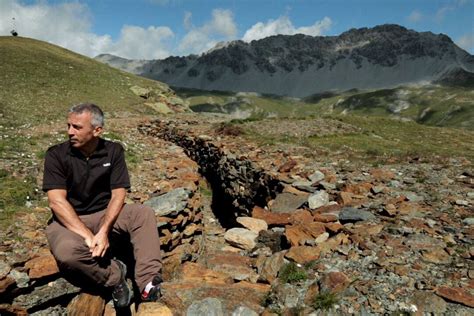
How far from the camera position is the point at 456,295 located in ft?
20.0

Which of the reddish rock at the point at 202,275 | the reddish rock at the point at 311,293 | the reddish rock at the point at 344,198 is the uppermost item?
the reddish rock at the point at 344,198

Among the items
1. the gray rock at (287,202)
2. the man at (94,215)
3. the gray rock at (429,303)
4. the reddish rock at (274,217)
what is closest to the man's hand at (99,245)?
the man at (94,215)

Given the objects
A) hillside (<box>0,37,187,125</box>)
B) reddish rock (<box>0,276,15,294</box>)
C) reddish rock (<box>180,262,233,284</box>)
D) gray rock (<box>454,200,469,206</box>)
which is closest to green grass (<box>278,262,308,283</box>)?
reddish rock (<box>180,262,233,284</box>)

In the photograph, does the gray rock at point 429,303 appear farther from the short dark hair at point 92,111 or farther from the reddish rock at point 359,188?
the short dark hair at point 92,111

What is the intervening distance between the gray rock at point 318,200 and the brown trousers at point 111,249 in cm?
570

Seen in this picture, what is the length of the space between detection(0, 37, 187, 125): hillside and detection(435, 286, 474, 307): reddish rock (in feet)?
84.2

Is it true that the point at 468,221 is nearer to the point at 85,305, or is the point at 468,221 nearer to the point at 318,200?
the point at 318,200

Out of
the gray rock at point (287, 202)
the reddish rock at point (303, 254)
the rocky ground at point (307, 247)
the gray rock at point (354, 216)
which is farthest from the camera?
the gray rock at point (287, 202)

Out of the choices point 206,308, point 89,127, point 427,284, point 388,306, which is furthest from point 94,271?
point 427,284

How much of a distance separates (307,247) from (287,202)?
12.8ft

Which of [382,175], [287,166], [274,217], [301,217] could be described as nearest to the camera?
[301,217]

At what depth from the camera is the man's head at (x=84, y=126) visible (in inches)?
275

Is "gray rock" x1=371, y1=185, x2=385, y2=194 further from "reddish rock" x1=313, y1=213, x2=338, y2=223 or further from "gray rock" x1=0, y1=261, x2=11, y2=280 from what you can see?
"gray rock" x1=0, y1=261, x2=11, y2=280

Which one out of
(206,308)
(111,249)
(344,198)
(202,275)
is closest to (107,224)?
(111,249)
